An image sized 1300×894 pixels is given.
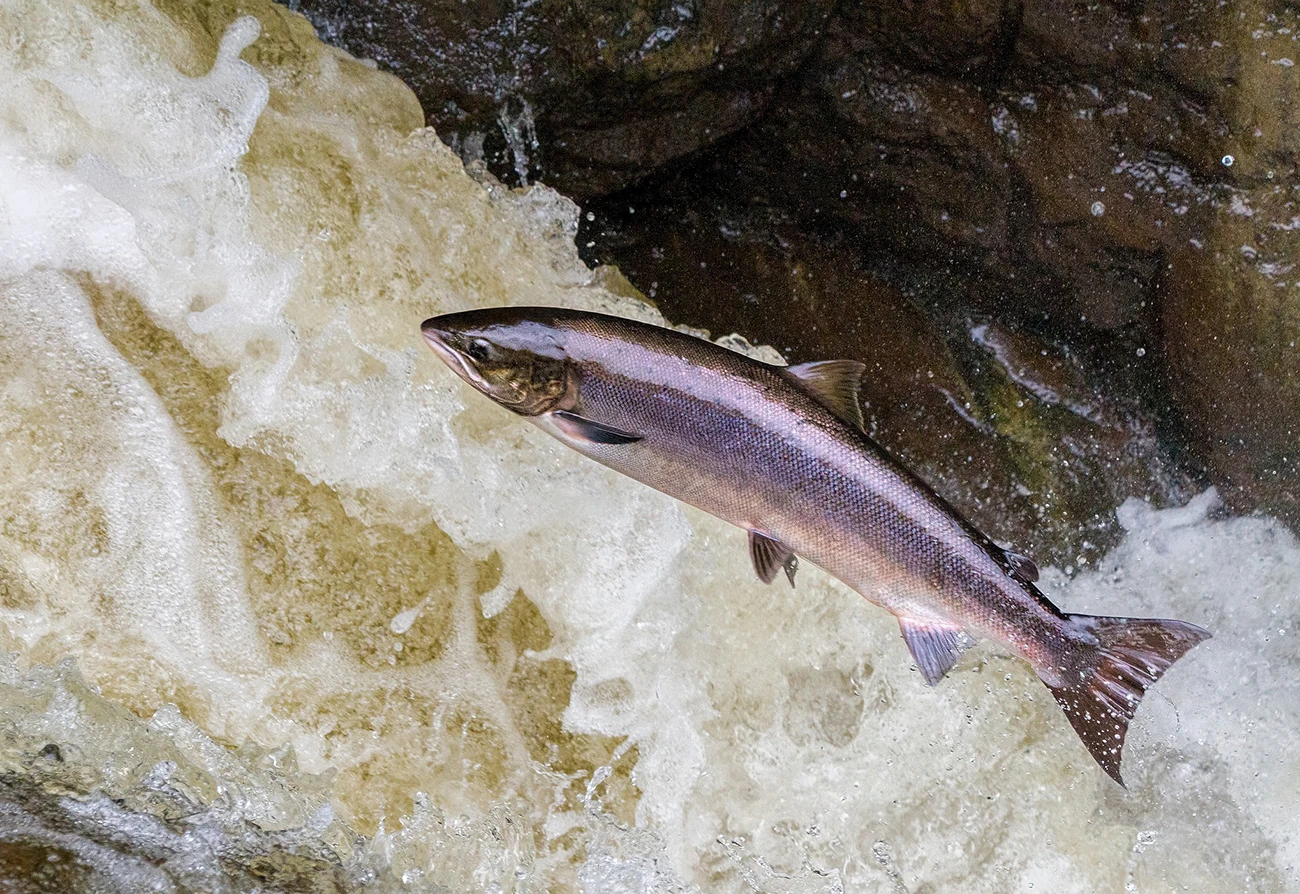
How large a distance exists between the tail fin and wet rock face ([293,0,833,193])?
172 cm

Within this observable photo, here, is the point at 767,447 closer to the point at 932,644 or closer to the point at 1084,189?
the point at 932,644

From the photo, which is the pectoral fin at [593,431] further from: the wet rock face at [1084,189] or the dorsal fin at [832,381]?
the wet rock face at [1084,189]

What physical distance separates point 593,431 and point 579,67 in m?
1.14

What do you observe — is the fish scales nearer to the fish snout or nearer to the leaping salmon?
the leaping salmon

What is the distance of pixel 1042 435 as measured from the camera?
3.46m

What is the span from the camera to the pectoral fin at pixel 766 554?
2572 mm

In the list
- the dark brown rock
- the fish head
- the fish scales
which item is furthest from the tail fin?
the fish head

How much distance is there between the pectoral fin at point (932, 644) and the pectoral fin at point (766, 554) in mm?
308

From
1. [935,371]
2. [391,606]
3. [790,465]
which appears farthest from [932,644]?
[391,606]

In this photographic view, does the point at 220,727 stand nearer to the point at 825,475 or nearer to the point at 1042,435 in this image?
the point at 825,475

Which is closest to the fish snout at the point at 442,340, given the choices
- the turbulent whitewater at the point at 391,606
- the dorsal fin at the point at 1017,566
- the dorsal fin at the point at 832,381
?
the turbulent whitewater at the point at 391,606

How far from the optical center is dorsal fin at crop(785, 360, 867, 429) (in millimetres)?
2496

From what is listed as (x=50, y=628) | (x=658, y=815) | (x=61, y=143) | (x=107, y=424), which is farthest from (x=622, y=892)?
(x=61, y=143)

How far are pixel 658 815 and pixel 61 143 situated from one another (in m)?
2.39
